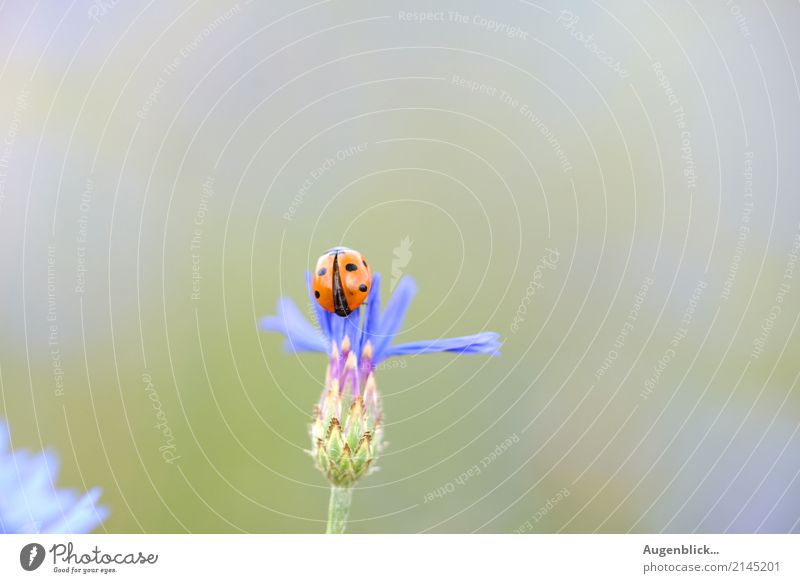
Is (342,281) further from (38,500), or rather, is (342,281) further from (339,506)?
(38,500)

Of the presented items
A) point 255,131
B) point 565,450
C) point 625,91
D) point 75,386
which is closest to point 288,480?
point 75,386

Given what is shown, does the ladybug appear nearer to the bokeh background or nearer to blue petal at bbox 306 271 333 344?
blue petal at bbox 306 271 333 344
